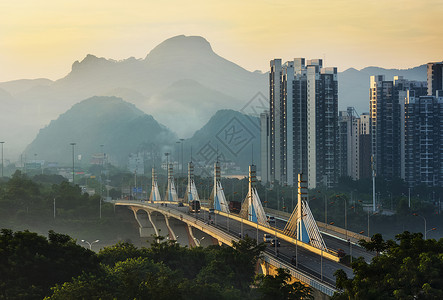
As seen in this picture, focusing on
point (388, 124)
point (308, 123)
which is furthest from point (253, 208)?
point (388, 124)

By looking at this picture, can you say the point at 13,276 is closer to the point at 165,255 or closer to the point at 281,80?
the point at 165,255

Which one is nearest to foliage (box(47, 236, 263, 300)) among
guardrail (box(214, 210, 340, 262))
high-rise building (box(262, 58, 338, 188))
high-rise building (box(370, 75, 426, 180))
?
guardrail (box(214, 210, 340, 262))

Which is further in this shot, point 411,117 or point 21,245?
point 411,117

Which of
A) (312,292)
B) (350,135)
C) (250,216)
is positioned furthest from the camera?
(350,135)

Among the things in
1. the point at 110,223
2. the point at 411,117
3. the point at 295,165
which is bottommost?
the point at 110,223

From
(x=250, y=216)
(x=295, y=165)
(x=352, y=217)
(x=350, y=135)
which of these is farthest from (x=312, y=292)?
(x=350, y=135)

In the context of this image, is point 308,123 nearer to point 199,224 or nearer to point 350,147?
point 350,147

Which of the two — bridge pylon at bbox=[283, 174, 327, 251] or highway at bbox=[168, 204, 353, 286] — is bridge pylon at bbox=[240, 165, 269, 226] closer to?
highway at bbox=[168, 204, 353, 286]
